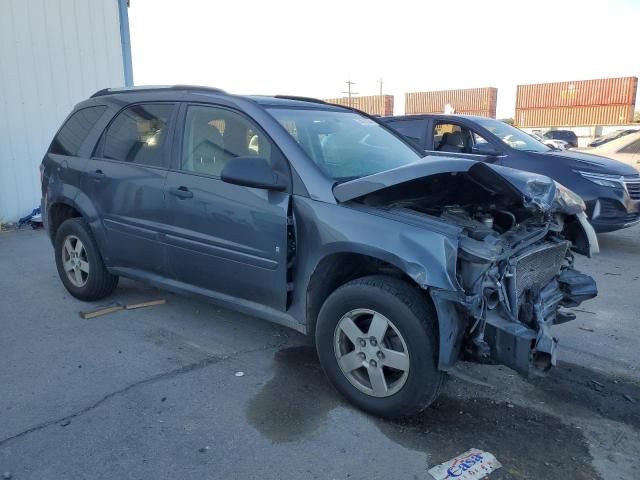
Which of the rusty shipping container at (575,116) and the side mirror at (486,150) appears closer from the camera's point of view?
the side mirror at (486,150)

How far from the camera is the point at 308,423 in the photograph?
9.53 feet

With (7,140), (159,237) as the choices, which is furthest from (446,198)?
(7,140)

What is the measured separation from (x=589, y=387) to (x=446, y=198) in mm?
1535

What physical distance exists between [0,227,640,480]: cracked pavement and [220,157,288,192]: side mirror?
1269mm

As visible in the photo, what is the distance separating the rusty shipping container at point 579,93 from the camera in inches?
1494

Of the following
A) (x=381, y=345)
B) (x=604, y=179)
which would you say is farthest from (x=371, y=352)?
(x=604, y=179)

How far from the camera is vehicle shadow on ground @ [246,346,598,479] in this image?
2.58m

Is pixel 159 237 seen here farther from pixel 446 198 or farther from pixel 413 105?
pixel 413 105

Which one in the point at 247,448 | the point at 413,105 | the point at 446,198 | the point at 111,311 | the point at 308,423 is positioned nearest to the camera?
the point at 247,448

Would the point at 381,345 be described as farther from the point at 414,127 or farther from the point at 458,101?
the point at 458,101

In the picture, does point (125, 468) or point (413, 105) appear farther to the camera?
point (413, 105)

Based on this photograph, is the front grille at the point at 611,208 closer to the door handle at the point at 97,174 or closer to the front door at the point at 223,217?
the front door at the point at 223,217

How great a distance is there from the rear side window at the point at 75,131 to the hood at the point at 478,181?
9.10ft

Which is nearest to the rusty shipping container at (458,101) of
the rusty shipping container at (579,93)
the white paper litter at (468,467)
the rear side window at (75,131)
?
the rusty shipping container at (579,93)
